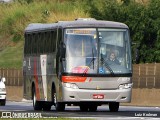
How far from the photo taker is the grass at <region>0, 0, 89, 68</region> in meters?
75.6

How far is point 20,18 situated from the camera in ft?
275

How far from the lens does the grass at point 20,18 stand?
7556 centimetres

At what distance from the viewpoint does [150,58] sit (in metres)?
58.2

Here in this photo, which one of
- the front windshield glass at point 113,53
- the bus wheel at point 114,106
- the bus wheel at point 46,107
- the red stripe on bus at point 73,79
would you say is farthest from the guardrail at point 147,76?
the red stripe on bus at point 73,79

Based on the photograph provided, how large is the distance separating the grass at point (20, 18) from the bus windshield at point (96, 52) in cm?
3688

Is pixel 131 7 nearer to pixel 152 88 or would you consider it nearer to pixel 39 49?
pixel 152 88

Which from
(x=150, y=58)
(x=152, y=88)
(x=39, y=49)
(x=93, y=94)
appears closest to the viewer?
(x=93, y=94)

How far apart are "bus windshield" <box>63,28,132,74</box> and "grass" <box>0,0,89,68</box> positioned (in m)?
36.9

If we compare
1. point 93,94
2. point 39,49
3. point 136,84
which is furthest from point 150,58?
point 93,94

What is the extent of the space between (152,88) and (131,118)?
17.2 m

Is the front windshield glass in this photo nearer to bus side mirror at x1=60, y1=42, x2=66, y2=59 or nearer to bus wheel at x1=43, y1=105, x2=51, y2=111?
bus side mirror at x1=60, y1=42, x2=66, y2=59

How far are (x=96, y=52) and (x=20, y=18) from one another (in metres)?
50.7

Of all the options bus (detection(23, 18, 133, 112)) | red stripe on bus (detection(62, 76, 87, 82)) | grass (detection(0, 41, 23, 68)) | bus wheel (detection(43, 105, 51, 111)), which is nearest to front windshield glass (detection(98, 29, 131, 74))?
bus (detection(23, 18, 133, 112))

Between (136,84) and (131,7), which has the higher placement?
(131,7)
